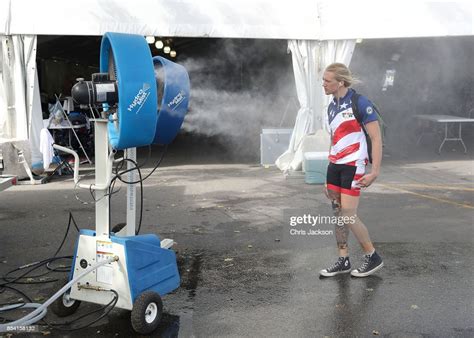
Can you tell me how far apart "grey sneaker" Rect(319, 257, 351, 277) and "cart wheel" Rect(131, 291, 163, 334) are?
5.70 feet

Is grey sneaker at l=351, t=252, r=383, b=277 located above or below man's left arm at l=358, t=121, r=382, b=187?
below

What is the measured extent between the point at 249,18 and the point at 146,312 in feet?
26.2

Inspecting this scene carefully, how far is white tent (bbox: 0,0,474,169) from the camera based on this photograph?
1020cm

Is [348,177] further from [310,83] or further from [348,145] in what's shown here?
[310,83]

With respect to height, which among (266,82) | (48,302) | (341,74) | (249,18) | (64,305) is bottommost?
(64,305)

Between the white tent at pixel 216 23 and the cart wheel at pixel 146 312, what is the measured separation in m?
7.31

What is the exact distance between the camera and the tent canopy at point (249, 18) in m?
10.2

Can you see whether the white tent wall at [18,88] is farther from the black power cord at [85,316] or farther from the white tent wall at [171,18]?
the black power cord at [85,316]

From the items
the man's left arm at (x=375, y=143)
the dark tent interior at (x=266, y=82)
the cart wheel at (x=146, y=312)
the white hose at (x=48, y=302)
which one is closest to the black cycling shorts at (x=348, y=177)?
the man's left arm at (x=375, y=143)

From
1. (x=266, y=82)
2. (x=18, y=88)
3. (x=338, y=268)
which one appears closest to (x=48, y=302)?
(x=338, y=268)

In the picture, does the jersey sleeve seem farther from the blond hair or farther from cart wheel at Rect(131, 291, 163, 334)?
cart wheel at Rect(131, 291, 163, 334)

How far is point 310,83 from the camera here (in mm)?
11211

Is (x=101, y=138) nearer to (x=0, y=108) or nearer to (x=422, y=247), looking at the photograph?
(x=422, y=247)

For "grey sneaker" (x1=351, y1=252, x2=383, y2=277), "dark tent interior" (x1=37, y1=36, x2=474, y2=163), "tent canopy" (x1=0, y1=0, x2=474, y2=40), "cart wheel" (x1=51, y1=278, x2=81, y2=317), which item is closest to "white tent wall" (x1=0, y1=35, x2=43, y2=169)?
"tent canopy" (x1=0, y1=0, x2=474, y2=40)
